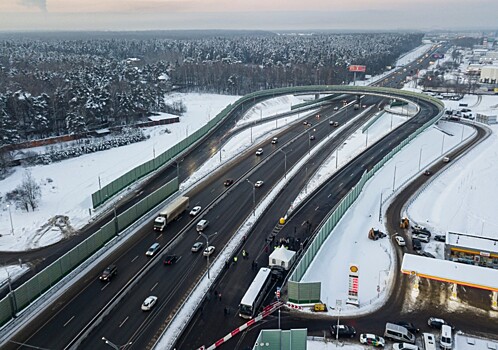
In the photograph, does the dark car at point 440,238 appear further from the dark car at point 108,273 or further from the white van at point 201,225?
the dark car at point 108,273

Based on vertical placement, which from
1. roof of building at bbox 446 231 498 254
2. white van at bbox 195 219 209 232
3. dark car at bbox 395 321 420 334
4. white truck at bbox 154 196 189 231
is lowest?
dark car at bbox 395 321 420 334

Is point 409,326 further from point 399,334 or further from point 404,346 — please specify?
point 404,346

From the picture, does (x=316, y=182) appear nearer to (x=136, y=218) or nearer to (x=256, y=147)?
(x=256, y=147)

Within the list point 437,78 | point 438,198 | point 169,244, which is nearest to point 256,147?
point 438,198

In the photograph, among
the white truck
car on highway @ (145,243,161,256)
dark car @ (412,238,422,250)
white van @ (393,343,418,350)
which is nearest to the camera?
white van @ (393,343,418,350)

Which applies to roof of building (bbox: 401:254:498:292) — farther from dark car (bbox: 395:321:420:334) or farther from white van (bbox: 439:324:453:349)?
white van (bbox: 439:324:453:349)

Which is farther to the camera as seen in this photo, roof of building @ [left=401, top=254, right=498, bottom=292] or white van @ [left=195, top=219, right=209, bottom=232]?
white van @ [left=195, top=219, right=209, bottom=232]

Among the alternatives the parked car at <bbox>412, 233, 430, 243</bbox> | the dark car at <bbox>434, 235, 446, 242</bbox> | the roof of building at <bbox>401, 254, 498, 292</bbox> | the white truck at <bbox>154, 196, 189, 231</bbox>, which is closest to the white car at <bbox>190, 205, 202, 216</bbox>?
the white truck at <bbox>154, 196, 189, 231</bbox>
